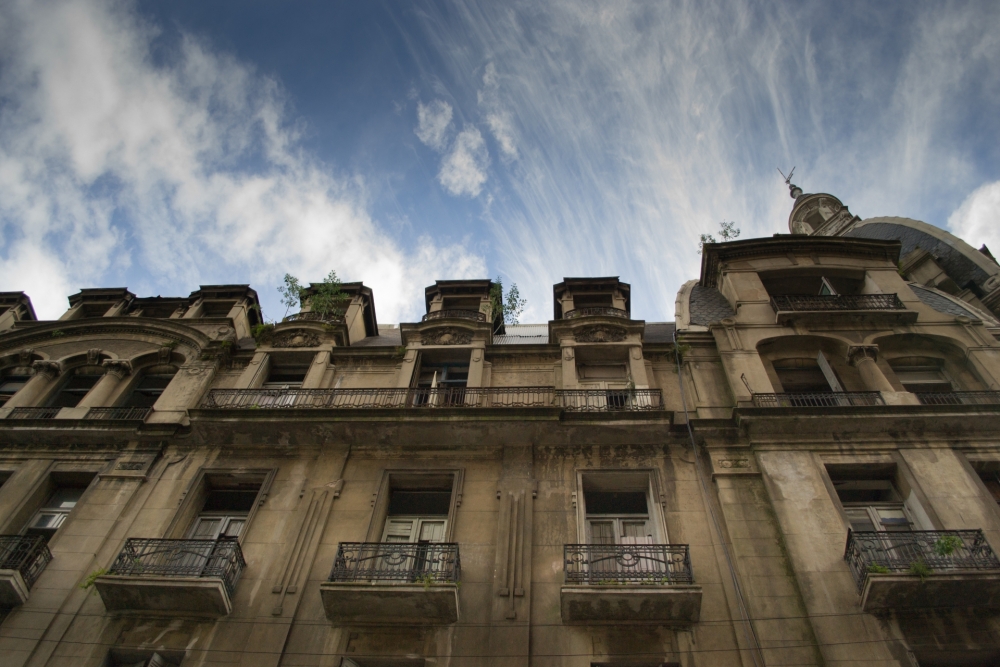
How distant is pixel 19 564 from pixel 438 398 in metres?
9.12

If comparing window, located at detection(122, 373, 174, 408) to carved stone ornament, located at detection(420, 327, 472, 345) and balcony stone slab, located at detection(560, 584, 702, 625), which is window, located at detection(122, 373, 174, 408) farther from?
balcony stone slab, located at detection(560, 584, 702, 625)

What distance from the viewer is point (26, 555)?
12344 mm

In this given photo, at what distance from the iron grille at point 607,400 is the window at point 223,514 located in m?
7.53

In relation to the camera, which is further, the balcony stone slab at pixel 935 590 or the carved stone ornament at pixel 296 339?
the carved stone ornament at pixel 296 339

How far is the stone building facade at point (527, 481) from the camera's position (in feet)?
35.6

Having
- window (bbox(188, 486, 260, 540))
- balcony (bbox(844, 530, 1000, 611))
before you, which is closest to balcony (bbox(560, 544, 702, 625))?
balcony (bbox(844, 530, 1000, 611))

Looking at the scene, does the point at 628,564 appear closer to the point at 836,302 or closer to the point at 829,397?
the point at 829,397

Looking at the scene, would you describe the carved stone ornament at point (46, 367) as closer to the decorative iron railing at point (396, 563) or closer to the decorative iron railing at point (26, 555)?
the decorative iron railing at point (26, 555)

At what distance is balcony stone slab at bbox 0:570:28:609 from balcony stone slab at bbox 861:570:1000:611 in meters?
14.8

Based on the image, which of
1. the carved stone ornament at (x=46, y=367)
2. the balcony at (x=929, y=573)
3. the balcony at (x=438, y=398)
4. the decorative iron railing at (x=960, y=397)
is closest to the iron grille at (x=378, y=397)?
the balcony at (x=438, y=398)

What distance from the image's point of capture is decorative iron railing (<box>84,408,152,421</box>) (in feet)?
54.4

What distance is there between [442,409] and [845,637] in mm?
8723

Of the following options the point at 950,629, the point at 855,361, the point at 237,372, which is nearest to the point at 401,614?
the point at 950,629

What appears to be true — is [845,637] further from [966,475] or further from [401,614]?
[401,614]
